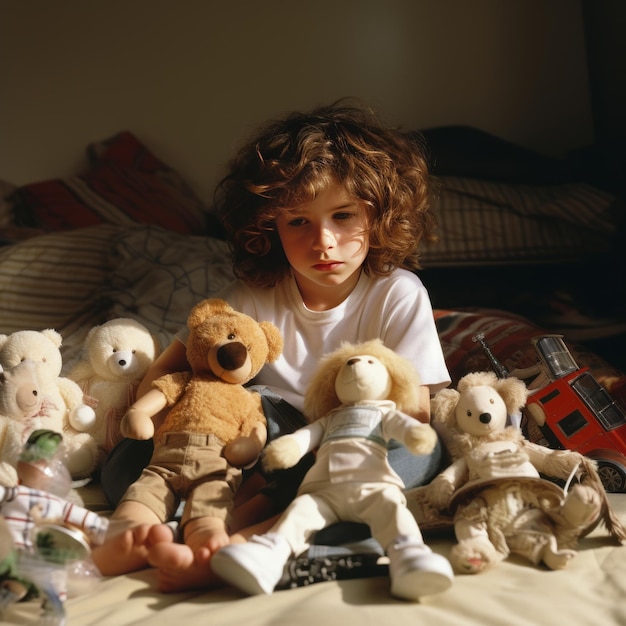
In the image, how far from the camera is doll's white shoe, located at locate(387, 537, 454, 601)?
75 centimetres

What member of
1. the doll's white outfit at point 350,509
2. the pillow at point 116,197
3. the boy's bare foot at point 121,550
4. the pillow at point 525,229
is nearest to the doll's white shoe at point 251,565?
the doll's white outfit at point 350,509

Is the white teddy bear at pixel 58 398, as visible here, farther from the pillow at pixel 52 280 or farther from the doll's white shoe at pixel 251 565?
the pillow at pixel 52 280

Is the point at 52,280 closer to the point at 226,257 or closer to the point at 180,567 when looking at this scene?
the point at 226,257

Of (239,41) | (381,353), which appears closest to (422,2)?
(239,41)

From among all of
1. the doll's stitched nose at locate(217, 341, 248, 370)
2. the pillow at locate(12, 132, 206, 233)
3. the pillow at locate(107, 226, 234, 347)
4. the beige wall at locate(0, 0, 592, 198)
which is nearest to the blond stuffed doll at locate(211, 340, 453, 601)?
the doll's stitched nose at locate(217, 341, 248, 370)

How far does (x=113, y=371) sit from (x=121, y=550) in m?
0.46

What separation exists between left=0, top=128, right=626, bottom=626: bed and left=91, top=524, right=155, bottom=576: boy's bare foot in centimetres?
2

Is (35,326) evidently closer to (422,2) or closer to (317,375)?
(317,375)

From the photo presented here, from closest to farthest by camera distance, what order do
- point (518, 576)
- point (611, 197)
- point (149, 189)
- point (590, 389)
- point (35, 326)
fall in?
point (518, 576), point (590, 389), point (35, 326), point (611, 197), point (149, 189)

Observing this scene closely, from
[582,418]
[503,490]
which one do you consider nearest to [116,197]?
[582,418]

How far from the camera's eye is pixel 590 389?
1188 mm

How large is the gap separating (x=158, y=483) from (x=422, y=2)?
77.5 inches

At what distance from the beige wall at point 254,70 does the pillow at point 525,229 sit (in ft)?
1.77

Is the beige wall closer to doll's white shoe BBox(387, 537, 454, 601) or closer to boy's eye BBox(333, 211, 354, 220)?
boy's eye BBox(333, 211, 354, 220)
